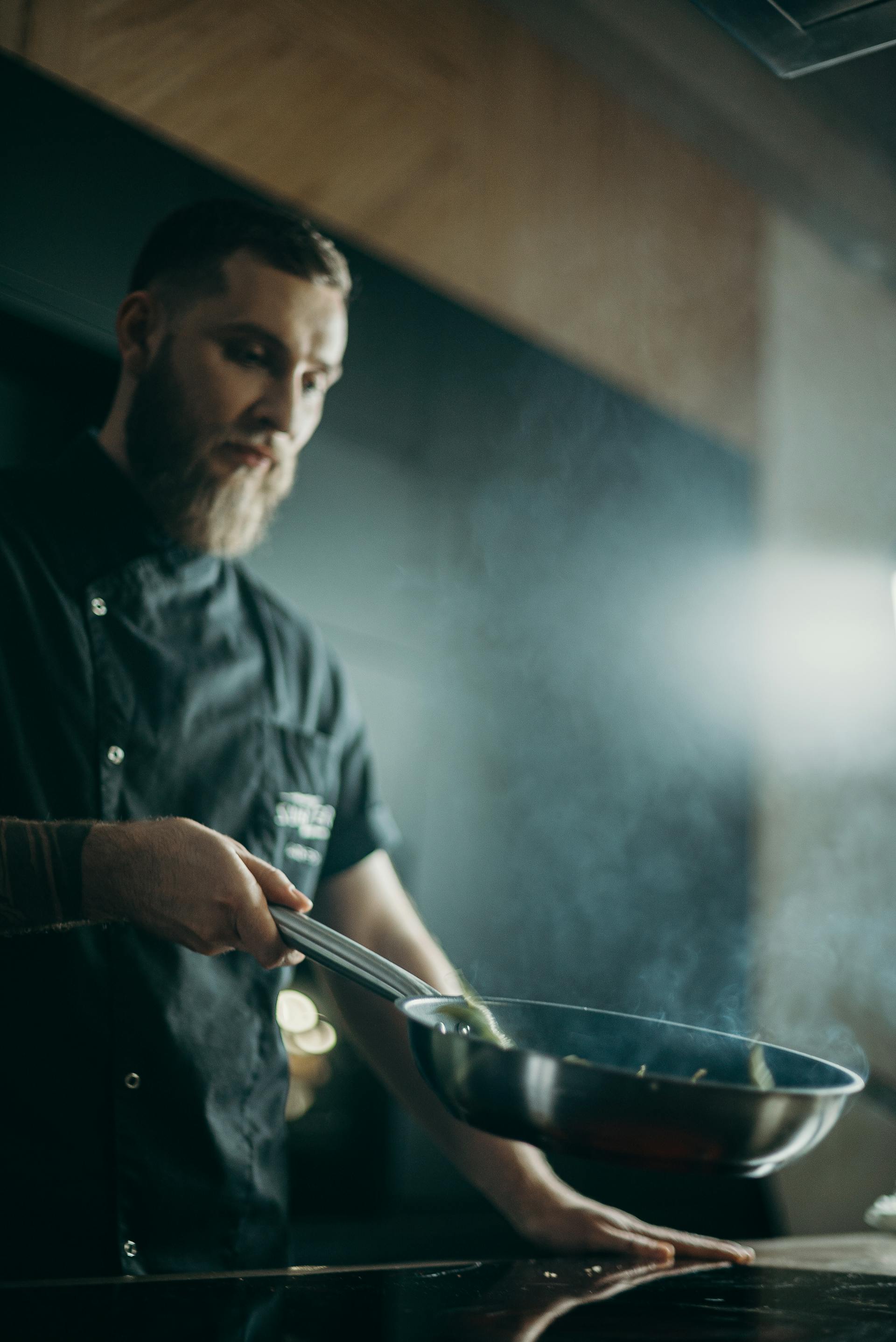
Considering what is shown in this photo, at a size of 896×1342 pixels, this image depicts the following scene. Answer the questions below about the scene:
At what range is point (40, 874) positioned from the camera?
816 mm

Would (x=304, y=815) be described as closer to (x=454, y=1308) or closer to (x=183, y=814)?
(x=183, y=814)

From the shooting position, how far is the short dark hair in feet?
4.08

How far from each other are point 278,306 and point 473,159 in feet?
2.12

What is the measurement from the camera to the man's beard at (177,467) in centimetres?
117

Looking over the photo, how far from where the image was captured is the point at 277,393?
1.23m

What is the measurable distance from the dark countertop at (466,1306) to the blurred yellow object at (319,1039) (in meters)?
0.55

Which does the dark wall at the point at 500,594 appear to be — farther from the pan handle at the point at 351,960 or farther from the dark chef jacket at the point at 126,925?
the pan handle at the point at 351,960

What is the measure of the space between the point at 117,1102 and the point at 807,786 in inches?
62.0

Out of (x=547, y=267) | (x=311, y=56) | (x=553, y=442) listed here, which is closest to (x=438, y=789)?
(x=553, y=442)

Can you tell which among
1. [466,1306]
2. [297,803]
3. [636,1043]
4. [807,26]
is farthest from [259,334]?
[466,1306]

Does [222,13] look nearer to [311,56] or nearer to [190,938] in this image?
[311,56]

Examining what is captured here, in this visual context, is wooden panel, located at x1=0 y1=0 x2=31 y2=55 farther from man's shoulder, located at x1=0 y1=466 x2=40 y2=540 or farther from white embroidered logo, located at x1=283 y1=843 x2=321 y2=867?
white embroidered logo, located at x1=283 y1=843 x2=321 y2=867

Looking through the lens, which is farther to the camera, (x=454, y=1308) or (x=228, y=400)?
(x=228, y=400)

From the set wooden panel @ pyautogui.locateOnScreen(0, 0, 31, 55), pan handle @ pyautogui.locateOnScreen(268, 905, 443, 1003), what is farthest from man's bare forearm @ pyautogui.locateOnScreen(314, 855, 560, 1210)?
wooden panel @ pyautogui.locateOnScreen(0, 0, 31, 55)
